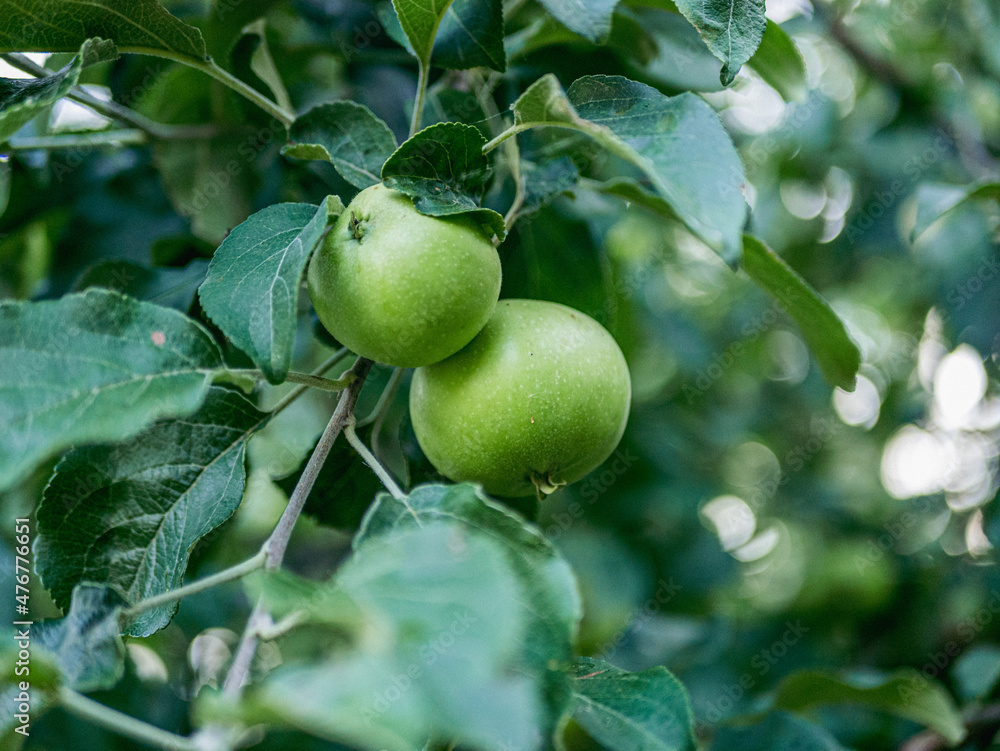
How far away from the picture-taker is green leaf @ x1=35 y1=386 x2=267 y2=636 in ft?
2.68

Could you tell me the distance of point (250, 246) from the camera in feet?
2.53

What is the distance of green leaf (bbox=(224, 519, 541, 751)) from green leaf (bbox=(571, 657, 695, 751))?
329 millimetres

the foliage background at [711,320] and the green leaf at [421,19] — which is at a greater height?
the green leaf at [421,19]

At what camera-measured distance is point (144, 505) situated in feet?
2.77

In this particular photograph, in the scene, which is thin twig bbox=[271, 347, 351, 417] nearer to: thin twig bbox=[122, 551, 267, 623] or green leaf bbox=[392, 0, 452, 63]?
thin twig bbox=[122, 551, 267, 623]

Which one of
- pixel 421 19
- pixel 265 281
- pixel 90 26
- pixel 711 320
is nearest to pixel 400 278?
pixel 265 281

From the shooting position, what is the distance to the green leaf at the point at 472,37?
37.5 inches

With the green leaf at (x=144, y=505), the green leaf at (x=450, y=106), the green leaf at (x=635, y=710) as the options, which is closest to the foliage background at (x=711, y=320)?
the green leaf at (x=450, y=106)

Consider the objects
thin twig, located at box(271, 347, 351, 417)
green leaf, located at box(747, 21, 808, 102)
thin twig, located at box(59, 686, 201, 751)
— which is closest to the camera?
thin twig, located at box(59, 686, 201, 751)

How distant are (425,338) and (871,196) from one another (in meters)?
2.19

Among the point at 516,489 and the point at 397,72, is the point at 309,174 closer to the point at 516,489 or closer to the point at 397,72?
the point at 397,72

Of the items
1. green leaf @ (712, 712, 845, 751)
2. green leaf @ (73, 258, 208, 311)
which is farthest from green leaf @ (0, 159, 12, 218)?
green leaf @ (712, 712, 845, 751)

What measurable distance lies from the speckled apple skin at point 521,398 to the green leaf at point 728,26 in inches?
12.4

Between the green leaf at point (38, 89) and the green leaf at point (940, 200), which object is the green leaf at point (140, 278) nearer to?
the green leaf at point (38, 89)
